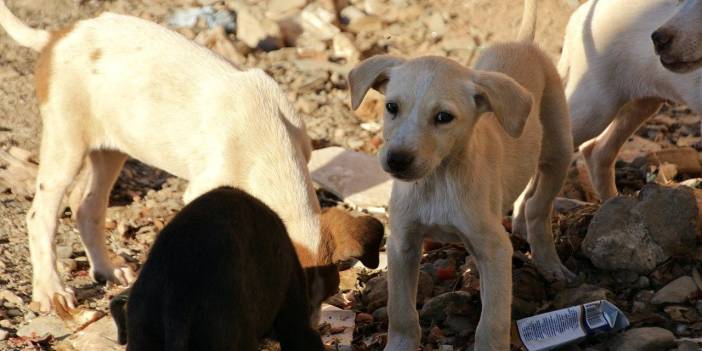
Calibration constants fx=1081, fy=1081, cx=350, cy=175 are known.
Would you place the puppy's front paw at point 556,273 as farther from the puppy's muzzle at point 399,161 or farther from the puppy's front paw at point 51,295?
the puppy's front paw at point 51,295

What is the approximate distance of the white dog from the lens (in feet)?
22.0

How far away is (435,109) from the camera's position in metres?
4.19

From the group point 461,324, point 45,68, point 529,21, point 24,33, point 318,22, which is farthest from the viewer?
point 318,22

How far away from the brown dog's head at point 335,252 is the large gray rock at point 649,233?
140 cm

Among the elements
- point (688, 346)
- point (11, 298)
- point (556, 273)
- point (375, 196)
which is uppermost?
point (688, 346)

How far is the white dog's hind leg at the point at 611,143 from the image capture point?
7.22 m

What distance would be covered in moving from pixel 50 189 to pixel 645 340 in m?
3.47

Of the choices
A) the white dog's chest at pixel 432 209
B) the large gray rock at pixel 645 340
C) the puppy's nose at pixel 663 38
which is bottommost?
the large gray rock at pixel 645 340

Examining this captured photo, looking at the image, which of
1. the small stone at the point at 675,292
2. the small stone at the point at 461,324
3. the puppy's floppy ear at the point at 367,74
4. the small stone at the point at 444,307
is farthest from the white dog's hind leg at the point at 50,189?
the small stone at the point at 675,292

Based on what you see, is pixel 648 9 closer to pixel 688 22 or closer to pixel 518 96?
pixel 688 22

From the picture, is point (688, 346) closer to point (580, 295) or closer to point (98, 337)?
point (580, 295)

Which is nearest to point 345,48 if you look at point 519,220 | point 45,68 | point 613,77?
point 613,77

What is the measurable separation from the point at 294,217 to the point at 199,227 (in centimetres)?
138

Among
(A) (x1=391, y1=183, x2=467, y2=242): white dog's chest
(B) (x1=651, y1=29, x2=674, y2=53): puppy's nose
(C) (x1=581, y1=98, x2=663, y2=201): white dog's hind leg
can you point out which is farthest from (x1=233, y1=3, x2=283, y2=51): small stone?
(A) (x1=391, y1=183, x2=467, y2=242): white dog's chest
